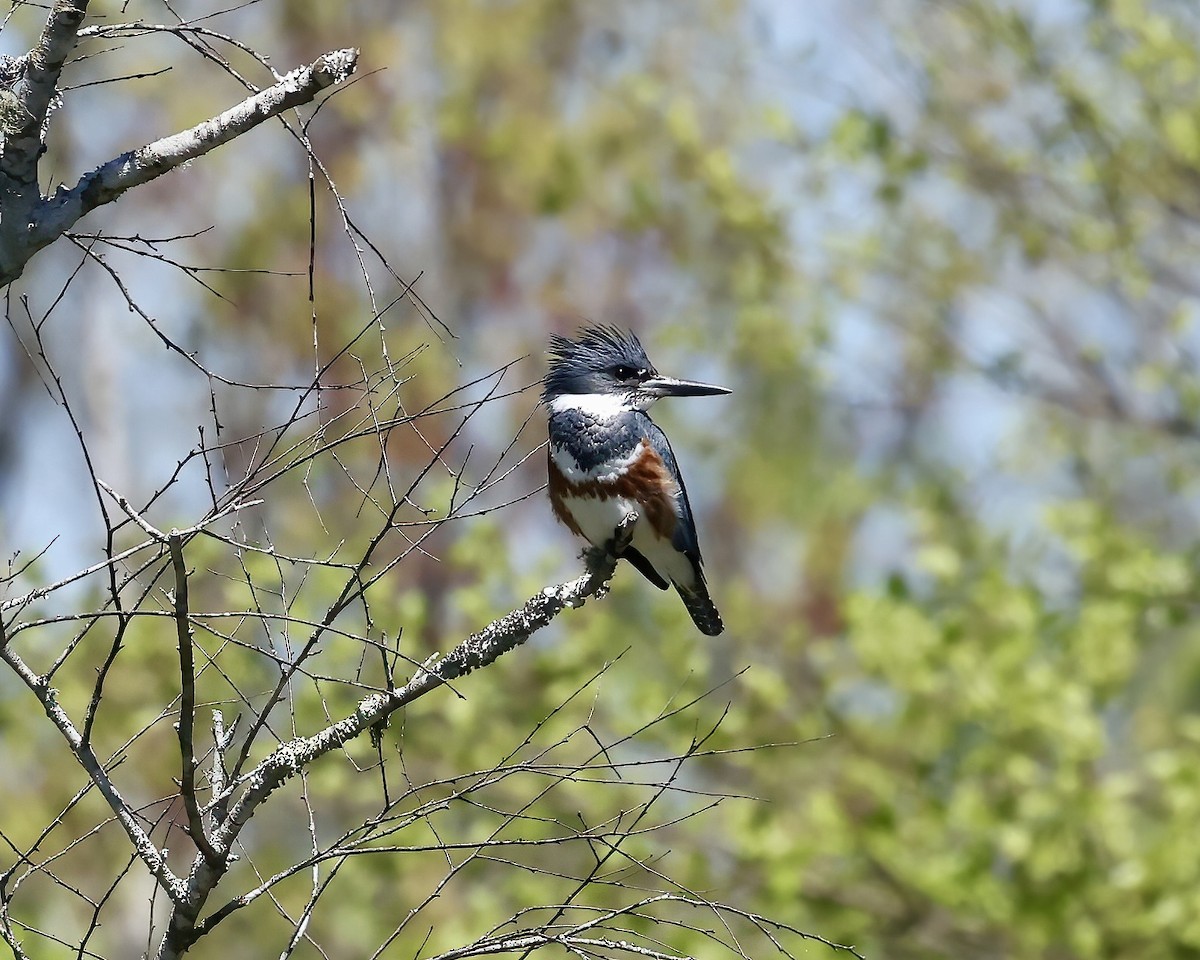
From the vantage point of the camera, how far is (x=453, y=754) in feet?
20.1

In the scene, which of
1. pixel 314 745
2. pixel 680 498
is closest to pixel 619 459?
pixel 680 498

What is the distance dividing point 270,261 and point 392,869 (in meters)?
5.95

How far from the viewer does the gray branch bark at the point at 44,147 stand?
2326 millimetres

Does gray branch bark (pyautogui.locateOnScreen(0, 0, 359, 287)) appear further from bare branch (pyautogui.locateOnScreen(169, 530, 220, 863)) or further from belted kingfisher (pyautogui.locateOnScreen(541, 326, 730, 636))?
belted kingfisher (pyautogui.locateOnScreen(541, 326, 730, 636))

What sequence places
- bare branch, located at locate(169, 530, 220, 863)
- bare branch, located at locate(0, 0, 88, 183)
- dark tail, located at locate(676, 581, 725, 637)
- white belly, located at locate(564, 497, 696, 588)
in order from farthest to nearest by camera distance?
dark tail, located at locate(676, 581, 725, 637), white belly, located at locate(564, 497, 696, 588), bare branch, located at locate(0, 0, 88, 183), bare branch, located at locate(169, 530, 220, 863)

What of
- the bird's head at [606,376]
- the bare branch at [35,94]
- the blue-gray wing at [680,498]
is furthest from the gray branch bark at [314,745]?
the bird's head at [606,376]

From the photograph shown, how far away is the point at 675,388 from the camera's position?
182 inches

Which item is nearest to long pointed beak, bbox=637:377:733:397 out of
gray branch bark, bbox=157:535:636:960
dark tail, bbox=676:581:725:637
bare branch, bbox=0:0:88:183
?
dark tail, bbox=676:581:725:637

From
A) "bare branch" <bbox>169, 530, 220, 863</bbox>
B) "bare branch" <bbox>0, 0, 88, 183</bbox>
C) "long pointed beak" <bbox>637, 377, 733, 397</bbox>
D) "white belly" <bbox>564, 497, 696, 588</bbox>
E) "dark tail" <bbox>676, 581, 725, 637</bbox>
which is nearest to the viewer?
"bare branch" <bbox>169, 530, 220, 863</bbox>

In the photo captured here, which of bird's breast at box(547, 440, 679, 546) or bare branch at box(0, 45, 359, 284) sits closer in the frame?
bare branch at box(0, 45, 359, 284)

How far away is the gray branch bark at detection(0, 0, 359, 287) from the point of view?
7.63 ft

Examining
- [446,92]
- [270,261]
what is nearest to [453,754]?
Result: [270,261]

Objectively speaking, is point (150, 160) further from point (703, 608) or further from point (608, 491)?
point (703, 608)

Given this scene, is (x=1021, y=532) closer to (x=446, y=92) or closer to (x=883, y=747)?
(x=883, y=747)
